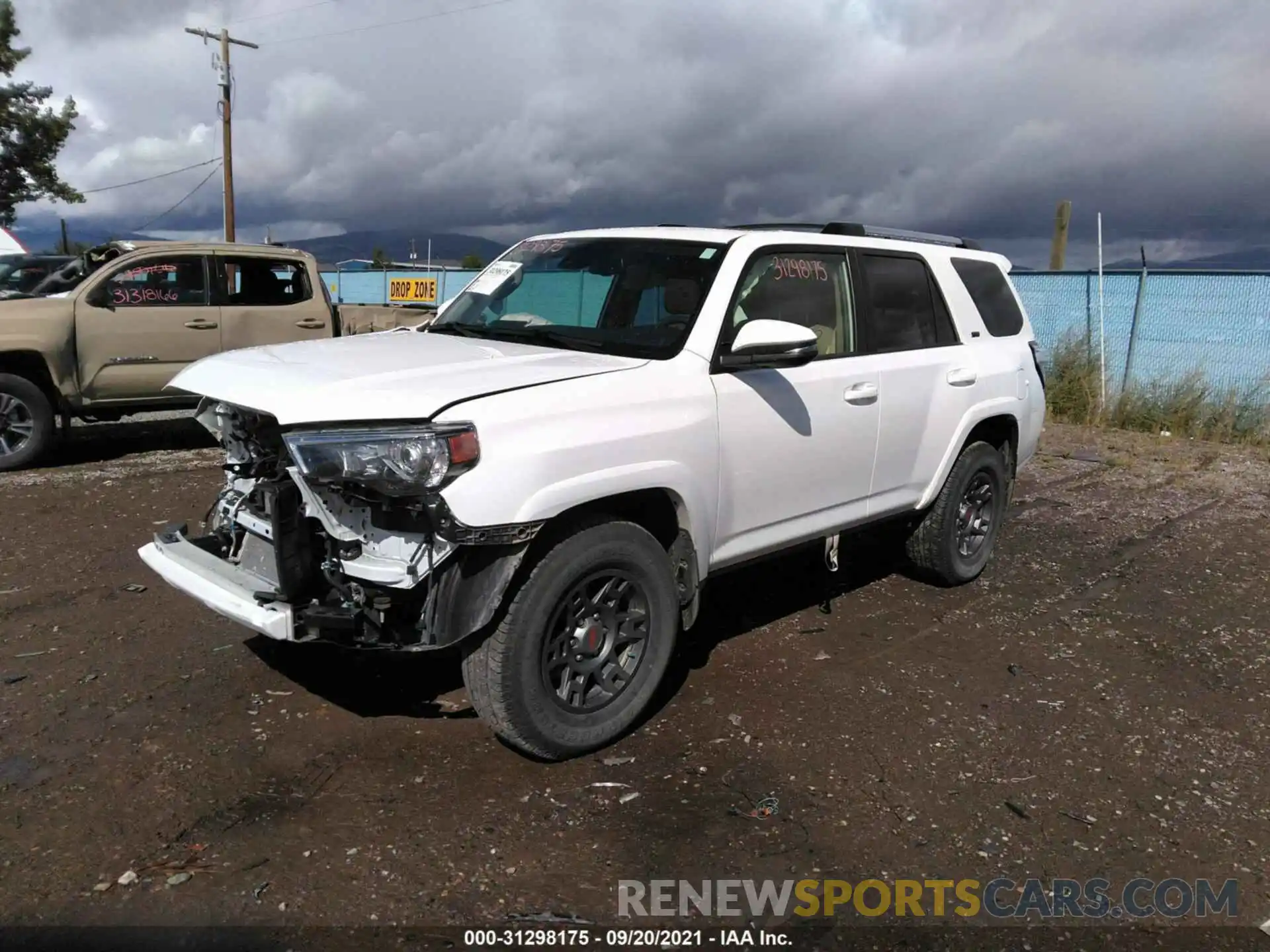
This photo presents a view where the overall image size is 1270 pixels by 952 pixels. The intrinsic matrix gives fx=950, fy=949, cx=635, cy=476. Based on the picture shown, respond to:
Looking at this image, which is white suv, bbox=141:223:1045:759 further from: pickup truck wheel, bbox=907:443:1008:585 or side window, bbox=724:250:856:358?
pickup truck wheel, bbox=907:443:1008:585

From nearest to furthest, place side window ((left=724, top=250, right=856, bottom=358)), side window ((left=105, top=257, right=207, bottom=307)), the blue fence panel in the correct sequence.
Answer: side window ((left=724, top=250, right=856, bottom=358)) → side window ((left=105, top=257, right=207, bottom=307)) → the blue fence panel

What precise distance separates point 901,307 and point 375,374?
2.82 m

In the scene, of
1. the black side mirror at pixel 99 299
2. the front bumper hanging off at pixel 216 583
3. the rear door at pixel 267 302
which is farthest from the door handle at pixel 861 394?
the black side mirror at pixel 99 299

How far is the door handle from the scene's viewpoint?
4.30 meters

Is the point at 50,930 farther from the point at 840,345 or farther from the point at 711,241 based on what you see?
the point at 840,345

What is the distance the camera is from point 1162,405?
1177 centimetres

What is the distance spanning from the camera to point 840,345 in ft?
14.6

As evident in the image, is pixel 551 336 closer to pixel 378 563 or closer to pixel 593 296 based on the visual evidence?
pixel 593 296

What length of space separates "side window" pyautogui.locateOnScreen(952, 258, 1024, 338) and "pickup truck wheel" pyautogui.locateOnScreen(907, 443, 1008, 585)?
28.7 inches

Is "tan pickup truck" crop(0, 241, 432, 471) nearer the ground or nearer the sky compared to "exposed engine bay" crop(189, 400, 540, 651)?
nearer the sky

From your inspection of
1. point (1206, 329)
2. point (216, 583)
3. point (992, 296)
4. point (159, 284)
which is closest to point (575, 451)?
point (216, 583)

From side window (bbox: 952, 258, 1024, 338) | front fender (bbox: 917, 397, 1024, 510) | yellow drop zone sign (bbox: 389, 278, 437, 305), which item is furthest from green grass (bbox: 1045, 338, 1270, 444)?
yellow drop zone sign (bbox: 389, 278, 437, 305)

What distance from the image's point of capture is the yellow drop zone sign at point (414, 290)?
26281mm

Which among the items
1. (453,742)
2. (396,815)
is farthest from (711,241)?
(396,815)
